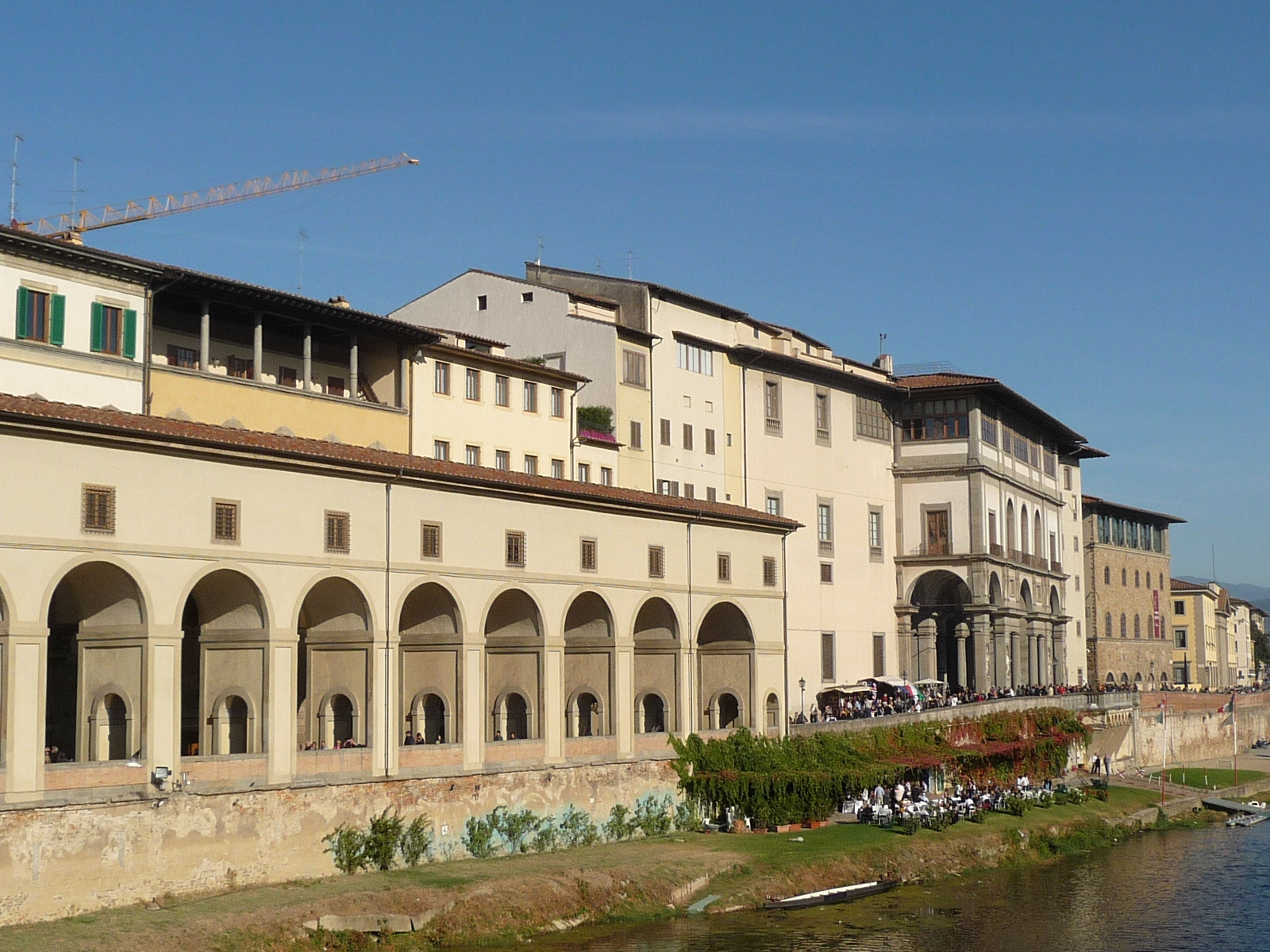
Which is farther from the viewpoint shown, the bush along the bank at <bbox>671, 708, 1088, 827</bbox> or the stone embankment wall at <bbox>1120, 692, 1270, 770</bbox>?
the stone embankment wall at <bbox>1120, 692, 1270, 770</bbox>

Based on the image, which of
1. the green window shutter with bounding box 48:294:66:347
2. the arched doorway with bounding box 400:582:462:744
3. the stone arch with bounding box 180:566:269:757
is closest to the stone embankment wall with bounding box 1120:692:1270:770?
the arched doorway with bounding box 400:582:462:744

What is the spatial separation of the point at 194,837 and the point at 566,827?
12.7 metres

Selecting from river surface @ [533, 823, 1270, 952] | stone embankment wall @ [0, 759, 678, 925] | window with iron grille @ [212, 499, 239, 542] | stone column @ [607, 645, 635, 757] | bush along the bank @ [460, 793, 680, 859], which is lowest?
river surface @ [533, 823, 1270, 952]

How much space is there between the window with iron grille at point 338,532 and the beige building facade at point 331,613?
8 centimetres

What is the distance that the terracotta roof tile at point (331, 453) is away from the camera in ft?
111

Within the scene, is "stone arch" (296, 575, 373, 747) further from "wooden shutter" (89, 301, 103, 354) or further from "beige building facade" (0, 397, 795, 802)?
"wooden shutter" (89, 301, 103, 354)

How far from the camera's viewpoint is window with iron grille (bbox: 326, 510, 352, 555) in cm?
3975

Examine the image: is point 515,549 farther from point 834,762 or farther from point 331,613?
point 834,762

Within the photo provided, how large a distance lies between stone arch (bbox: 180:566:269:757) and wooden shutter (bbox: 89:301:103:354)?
7047mm

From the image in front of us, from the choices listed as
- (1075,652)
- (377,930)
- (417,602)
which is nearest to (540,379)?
(417,602)

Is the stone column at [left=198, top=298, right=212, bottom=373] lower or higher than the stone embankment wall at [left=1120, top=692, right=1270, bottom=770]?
higher

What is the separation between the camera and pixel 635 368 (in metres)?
63.6

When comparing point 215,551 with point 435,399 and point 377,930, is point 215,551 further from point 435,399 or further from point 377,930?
point 435,399

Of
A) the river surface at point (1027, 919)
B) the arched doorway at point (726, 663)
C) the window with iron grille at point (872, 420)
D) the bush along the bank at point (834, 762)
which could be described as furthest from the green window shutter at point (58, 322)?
the window with iron grille at point (872, 420)
